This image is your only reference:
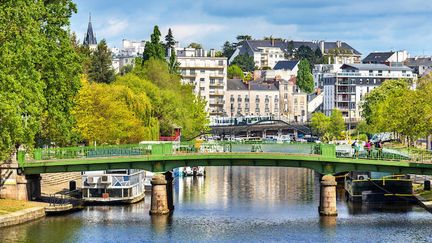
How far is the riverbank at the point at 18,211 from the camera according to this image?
89.8 m

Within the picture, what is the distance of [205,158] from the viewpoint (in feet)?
332

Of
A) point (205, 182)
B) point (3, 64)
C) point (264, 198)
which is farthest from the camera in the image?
point (205, 182)

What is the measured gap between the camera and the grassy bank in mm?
93213

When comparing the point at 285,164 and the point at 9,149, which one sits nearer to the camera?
the point at 9,149

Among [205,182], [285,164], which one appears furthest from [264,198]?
[205,182]

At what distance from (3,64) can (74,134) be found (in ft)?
75.5

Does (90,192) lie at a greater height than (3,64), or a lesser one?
lesser

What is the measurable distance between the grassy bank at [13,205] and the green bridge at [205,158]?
11.3 ft

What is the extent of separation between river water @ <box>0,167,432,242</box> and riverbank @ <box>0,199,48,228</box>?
1.06m

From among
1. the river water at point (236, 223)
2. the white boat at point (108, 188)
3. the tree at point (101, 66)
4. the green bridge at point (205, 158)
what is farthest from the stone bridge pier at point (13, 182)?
the tree at point (101, 66)

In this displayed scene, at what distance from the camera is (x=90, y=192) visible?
109 metres

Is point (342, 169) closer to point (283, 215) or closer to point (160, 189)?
point (283, 215)

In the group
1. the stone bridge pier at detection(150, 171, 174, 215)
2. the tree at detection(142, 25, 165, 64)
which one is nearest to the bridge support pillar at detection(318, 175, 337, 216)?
the stone bridge pier at detection(150, 171, 174, 215)

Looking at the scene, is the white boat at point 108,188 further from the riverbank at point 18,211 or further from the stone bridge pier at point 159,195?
the riverbank at point 18,211
